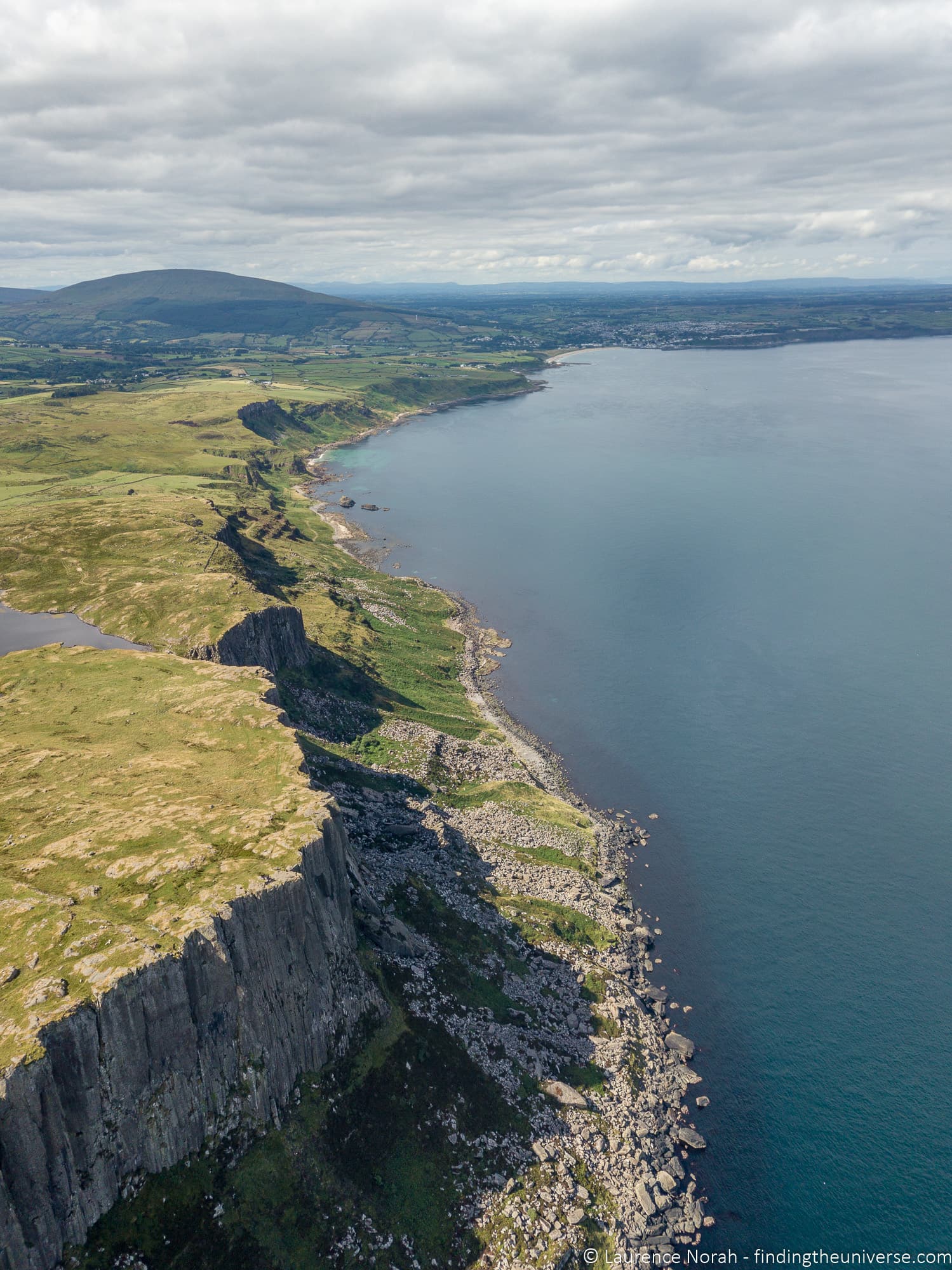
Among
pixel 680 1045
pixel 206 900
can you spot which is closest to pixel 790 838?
pixel 680 1045

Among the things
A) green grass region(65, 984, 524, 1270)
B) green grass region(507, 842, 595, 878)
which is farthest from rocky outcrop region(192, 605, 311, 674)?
green grass region(65, 984, 524, 1270)

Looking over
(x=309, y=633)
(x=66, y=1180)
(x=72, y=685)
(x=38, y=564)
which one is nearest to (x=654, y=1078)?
(x=66, y=1180)

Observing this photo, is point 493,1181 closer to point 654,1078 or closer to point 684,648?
point 654,1078

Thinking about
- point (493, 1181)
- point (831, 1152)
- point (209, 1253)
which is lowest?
point (831, 1152)

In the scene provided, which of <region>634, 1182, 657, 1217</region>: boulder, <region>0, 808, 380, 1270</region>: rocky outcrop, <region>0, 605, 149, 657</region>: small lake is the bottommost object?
<region>634, 1182, 657, 1217</region>: boulder

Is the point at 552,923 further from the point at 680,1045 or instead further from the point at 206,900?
the point at 206,900

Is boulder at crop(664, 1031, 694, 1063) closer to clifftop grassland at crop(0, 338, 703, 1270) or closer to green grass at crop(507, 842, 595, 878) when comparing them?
clifftop grassland at crop(0, 338, 703, 1270)

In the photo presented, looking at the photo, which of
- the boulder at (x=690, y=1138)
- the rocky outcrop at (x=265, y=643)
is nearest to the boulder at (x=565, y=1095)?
the boulder at (x=690, y=1138)
